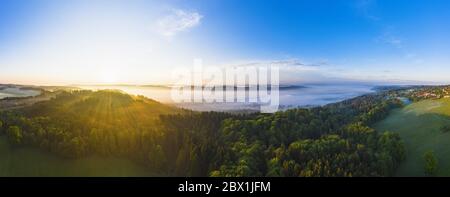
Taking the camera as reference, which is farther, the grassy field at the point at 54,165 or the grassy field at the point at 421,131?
the grassy field at the point at 421,131

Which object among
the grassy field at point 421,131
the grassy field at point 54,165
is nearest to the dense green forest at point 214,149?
the grassy field at point 54,165

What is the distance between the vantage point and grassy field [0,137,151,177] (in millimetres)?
94188

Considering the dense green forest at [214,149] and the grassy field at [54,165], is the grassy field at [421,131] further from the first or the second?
the grassy field at [54,165]

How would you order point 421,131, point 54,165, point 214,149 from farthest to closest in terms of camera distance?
point 421,131 → point 214,149 → point 54,165

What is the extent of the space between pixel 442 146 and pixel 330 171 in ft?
166

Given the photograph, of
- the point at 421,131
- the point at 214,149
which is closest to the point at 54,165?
the point at 214,149

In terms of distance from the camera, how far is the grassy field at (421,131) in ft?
345

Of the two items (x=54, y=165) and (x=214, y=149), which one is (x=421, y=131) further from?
(x=54, y=165)

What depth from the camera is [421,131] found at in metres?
138

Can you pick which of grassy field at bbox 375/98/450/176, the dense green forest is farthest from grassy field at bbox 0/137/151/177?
grassy field at bbox 375/98/450/176

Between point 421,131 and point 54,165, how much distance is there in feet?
463

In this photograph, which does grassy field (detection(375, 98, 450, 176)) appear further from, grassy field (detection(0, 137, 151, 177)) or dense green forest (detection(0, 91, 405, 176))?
grassy field (detection(0, 137, 151, 177))

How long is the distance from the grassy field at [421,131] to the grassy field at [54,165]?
289ft
